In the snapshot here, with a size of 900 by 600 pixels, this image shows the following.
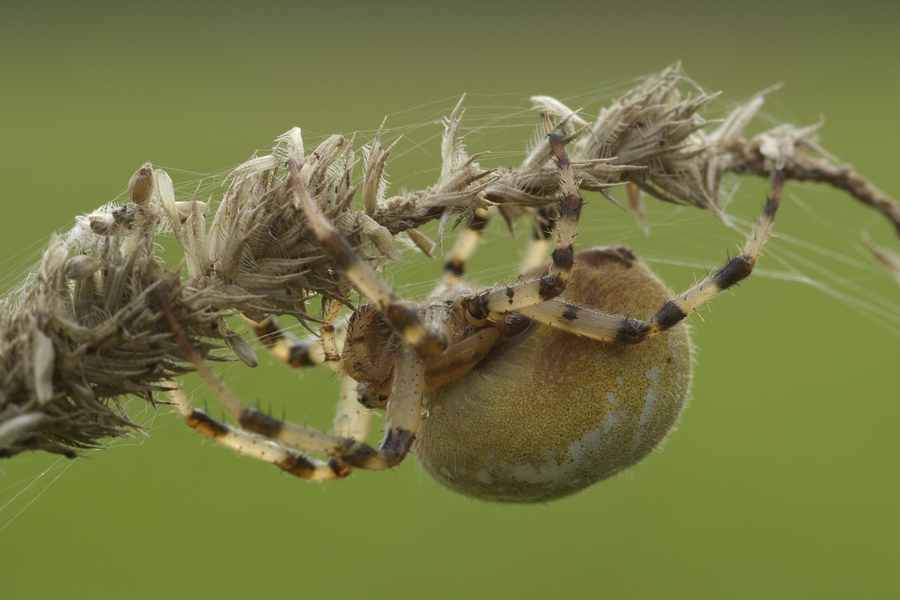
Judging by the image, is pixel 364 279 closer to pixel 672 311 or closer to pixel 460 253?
pixel 672 311

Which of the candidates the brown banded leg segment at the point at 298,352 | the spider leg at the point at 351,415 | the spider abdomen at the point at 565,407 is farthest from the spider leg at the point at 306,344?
the spider abdomen at the point at 565,407

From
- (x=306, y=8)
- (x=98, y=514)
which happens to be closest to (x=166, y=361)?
(x=98, y=514)

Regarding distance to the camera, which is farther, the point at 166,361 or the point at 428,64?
the point at 428,64

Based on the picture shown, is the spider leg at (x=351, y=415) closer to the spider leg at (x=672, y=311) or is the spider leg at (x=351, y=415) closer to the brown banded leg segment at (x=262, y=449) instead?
the brown banded leg segment at (x=262, y=449)

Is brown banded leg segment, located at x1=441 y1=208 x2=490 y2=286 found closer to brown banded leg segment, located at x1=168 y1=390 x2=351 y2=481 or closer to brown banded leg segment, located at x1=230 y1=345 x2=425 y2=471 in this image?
brown banded leg segment, located at x1=230 y1=345 x2=425 y2=471

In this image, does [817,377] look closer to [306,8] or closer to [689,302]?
[689,302]

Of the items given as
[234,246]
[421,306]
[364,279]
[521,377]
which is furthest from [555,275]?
[234,246]
